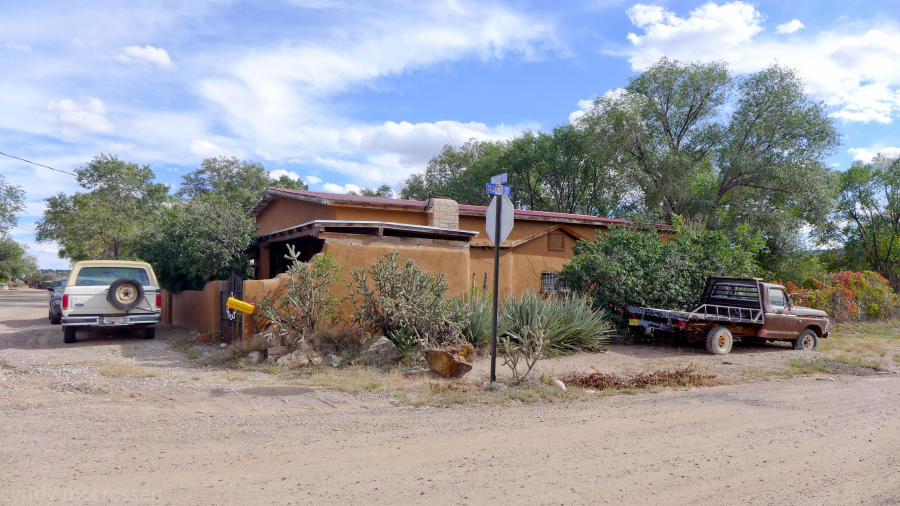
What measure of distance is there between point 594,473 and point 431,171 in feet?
130

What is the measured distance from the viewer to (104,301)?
1292 cm

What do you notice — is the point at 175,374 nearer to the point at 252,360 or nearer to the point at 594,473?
the point at 252,360

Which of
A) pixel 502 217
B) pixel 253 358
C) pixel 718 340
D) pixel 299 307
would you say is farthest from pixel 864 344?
pixel 253 358

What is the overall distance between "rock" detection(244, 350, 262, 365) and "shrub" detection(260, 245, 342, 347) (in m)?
0.33

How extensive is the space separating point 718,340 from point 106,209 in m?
34.0

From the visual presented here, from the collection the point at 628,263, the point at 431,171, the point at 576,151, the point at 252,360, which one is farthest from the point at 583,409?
the point at 431,171

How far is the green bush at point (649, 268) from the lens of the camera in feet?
46.4

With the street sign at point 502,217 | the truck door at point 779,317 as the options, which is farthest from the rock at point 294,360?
the truck door at point 779,317

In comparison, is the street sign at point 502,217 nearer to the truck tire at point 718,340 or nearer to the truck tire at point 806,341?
the truck tire at point 718,340

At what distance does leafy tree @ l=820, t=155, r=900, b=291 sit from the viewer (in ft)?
127

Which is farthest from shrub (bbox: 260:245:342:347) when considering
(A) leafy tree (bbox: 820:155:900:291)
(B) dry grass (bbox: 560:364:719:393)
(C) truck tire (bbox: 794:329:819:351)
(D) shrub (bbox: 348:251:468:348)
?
(A) leafy tree (bbox: 820:155:900:291)

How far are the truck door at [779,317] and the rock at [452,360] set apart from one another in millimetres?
7983

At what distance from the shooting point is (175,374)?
9469 mm

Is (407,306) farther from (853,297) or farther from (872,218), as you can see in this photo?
(872,218)
